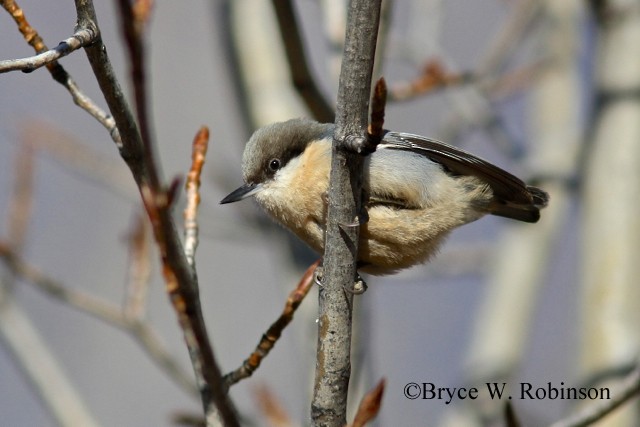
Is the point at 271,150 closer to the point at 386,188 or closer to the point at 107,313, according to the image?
the point at 386,188

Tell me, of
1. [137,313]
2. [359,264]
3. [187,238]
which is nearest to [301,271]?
[359,264]

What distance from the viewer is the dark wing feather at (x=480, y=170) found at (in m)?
2.89

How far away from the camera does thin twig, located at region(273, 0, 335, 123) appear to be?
3041 mm

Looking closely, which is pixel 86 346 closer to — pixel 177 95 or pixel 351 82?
pixel 177 95

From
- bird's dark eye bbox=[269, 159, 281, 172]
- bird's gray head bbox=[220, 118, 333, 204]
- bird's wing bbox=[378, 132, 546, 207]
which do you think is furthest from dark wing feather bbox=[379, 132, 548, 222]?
bird's dark eye bbox=[269, 159, 281, 172]

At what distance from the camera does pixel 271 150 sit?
294 cm

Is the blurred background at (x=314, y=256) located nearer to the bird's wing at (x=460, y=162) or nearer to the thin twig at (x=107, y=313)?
the thin twig at (x=107, y=313)

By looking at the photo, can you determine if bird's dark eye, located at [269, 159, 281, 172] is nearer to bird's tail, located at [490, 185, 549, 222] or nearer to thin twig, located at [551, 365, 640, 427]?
bird's tail, located at [490, 185, 549, 222]

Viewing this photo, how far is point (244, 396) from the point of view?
5.59 meters

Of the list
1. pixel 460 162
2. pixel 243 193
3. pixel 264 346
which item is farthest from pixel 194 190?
pixel 460 162

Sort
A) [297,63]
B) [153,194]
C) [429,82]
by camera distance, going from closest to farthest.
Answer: [153,194]
[297,63]
[429,82]

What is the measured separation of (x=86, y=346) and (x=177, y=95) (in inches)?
88.1

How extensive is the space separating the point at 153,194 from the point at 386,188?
154 centimetres

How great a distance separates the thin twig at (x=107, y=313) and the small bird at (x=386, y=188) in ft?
1.90
